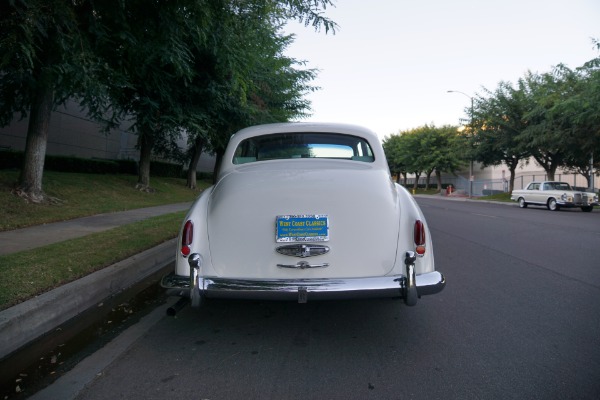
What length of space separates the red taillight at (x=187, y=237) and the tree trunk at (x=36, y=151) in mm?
8942

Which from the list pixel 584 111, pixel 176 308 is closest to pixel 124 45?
pixel 176 308

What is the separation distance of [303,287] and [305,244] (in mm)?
348

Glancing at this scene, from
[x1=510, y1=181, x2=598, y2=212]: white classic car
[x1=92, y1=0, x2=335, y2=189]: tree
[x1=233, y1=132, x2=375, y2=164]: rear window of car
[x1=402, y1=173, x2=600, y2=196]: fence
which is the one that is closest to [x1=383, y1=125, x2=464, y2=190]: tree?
[x1=402, y1=173, x2=600, y2=196]: fence

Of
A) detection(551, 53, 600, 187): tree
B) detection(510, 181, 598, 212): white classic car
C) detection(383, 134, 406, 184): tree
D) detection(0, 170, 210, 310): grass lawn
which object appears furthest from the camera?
detection(383, 134, 406, 184): tree

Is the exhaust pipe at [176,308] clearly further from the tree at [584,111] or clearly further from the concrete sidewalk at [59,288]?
the tree at [584,111]

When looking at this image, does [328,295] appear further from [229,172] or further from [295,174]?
[229,172]

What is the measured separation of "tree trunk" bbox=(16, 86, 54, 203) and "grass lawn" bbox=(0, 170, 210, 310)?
0.40 metres

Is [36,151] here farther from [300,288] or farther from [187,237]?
[300,288]

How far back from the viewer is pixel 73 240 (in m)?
6.45

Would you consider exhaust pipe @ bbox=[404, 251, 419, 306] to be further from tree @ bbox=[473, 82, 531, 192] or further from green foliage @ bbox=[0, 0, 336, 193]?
tree @ bbox=[473, 82, 531, 192]

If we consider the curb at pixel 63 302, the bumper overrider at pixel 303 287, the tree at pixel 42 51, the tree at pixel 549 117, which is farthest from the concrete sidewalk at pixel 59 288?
the tree at pixel 549 117

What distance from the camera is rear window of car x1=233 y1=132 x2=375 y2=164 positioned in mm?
4406

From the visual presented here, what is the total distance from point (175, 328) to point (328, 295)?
153 centimetres

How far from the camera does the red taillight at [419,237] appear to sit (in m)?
3.16
